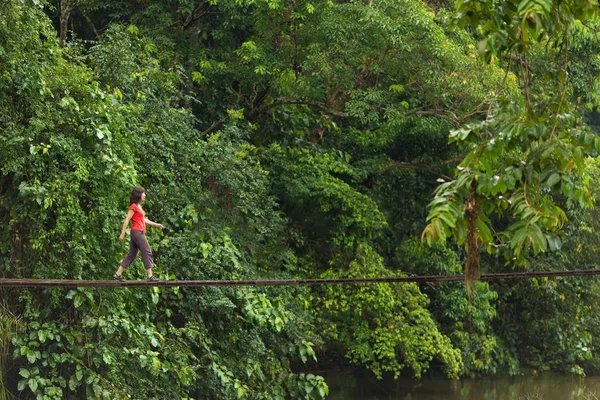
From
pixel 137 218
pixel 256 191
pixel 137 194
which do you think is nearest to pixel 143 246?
pixel 137 218

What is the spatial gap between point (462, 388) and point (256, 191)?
4.79m

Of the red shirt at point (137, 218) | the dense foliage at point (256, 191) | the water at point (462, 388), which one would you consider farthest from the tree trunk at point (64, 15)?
the water at point (462, 388)

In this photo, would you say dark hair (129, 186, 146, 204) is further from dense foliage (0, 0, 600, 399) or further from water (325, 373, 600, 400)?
water (325, 373, 600, 400)

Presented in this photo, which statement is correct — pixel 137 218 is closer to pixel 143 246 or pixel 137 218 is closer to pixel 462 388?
pixel 143 246

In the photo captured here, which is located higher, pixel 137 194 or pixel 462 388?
pixel 137 194

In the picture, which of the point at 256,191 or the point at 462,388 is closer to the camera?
the point at 256,191

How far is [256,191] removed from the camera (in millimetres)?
10023

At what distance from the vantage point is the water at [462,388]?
40.7 feet

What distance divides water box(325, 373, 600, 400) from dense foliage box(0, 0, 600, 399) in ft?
1.01

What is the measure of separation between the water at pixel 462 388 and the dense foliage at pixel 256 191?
31cm

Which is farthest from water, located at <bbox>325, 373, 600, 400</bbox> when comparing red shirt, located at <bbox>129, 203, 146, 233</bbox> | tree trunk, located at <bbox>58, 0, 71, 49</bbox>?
red shirt, located at <bbox>129, 203, 146, 233</bbox>

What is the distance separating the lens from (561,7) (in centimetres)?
354

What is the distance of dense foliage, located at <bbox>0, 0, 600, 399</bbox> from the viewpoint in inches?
301

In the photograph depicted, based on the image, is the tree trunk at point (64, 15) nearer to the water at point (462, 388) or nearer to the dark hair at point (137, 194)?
the dark hair at point (137, 194)
